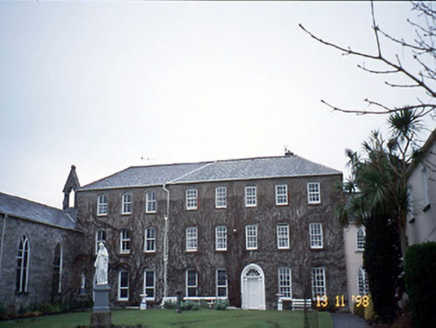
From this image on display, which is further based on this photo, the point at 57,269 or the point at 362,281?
the point at 57,269

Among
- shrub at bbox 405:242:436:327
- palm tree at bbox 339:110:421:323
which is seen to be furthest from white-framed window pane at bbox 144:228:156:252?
shrub at bbox 405:242:436:327

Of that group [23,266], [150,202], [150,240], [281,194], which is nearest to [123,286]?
[150,240]

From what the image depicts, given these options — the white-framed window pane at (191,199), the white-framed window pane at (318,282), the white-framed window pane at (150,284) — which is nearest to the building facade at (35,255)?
the white-framed window pane at (150,284)

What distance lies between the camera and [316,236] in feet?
99.9

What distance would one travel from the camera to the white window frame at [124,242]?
3336 cm

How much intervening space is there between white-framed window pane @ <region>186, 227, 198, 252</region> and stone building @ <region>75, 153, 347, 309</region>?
0.07 metres

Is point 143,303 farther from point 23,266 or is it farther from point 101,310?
point 101,310

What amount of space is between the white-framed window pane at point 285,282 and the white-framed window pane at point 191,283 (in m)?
5.70

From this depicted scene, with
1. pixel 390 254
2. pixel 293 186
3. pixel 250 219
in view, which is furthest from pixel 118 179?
pixel 390 254

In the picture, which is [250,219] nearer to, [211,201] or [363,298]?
[211,201]

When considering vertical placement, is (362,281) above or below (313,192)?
below

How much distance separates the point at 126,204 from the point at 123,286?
19.2 ft

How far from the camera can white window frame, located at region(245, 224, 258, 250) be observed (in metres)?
31.3

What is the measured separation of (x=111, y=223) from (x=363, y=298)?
59.0ft
